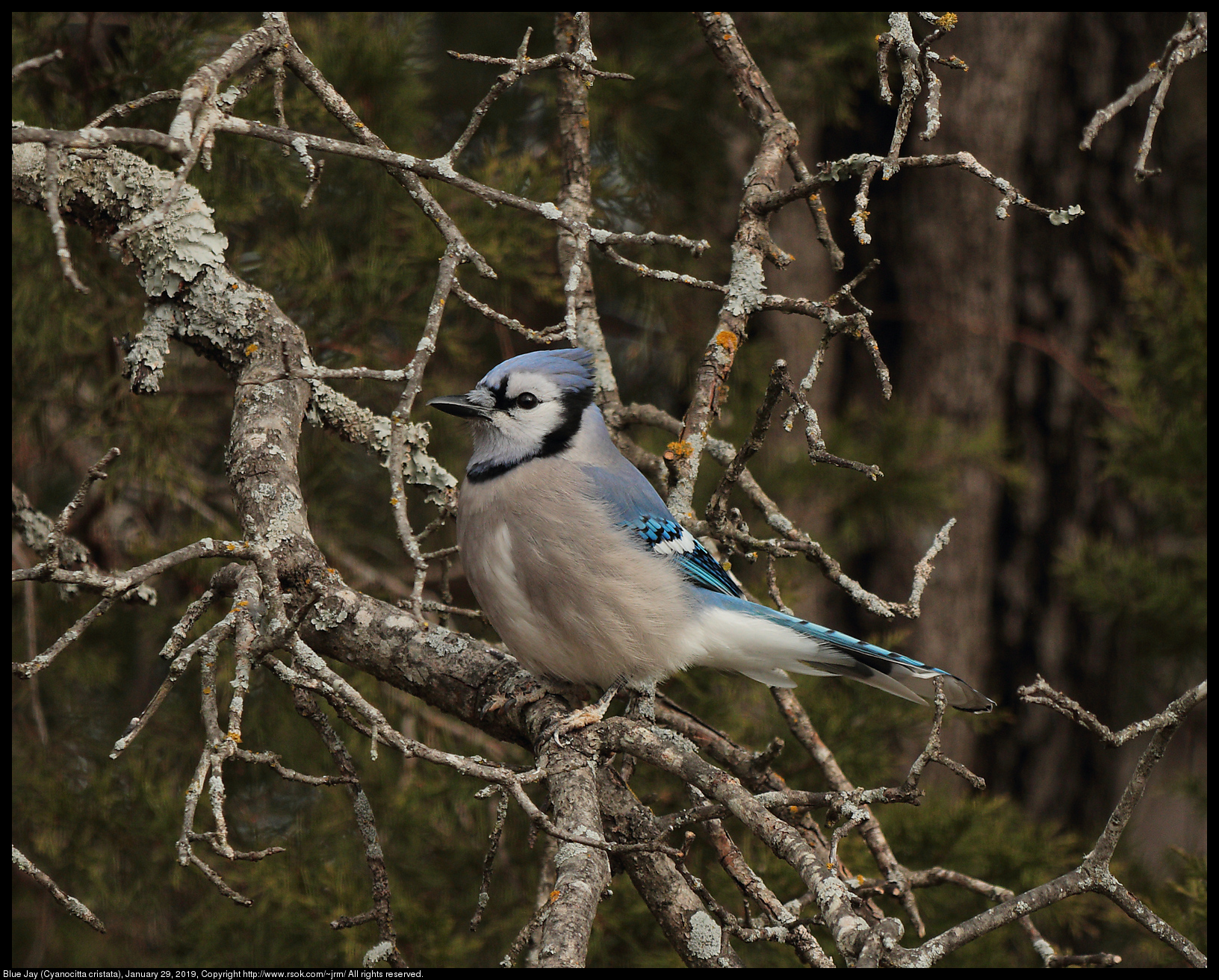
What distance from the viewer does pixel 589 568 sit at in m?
1.98

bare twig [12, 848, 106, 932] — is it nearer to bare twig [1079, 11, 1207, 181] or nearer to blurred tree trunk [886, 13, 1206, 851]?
bare twig [1079, 11, 1207, 181]

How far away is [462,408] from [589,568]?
0.40m

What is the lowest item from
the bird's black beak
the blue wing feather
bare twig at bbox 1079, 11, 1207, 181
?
the blue wing feather

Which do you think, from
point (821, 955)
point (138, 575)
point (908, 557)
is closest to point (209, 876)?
point (138, 575)


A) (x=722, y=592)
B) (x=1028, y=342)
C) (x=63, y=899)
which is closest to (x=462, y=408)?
(x=722, y=592)

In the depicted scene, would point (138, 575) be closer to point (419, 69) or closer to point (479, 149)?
point (419, 69)

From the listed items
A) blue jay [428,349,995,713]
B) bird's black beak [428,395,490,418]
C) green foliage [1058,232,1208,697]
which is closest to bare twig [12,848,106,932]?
blue jay [428,349,995,713]

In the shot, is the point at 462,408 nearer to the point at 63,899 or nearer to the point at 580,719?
the point at 580,719

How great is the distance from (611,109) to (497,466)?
1268 mm

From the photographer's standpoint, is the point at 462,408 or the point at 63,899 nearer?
the point at 63,899

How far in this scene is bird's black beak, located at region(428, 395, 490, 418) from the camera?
2029 millimetres

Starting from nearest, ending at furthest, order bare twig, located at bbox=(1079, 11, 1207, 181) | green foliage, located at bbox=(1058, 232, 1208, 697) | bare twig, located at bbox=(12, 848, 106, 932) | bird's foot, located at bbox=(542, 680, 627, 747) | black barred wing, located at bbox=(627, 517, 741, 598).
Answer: bare twig, located at bbox=(12, 848, 106, 932)
bare twig, located at bbox=(1079, 11, 1207, 181)
bird's foot, located at bbox=(542, 680, 627, 747)
black barred wing, located at bbox=(627, 517, 741, 598)
green foliage, located at bbox=(1058, 232, 1208, 697)

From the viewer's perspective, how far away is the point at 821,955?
1159 millimetres

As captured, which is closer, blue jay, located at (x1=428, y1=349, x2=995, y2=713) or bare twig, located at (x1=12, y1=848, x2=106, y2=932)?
bare twig, located at (x1=12, y1=848, x2=106, y2=932)
